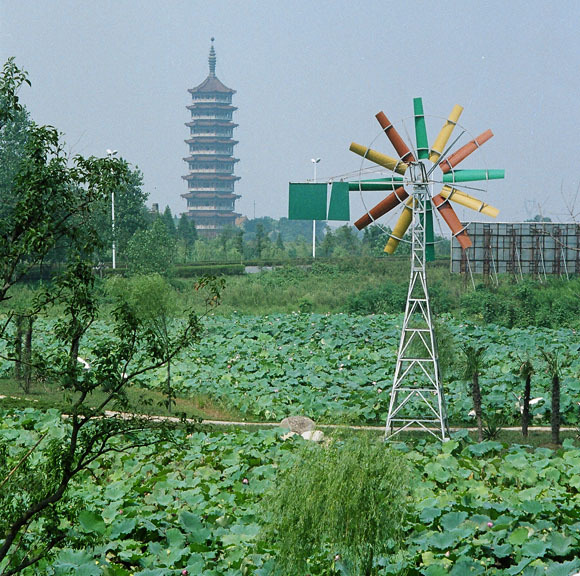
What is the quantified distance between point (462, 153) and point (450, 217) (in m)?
1.00

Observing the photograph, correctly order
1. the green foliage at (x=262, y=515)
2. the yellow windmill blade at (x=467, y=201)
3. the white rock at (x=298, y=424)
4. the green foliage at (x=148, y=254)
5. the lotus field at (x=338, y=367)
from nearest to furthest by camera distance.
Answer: the green foliage at (x=262, y=515)
the yellow windmill blade at (x=467, y=201)
the white rock at (x=298, y=424)
the lotus field at (x=338, y=367)
the green foliage at (x=148, y=254)

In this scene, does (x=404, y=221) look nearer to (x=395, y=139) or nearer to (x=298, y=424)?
(x=395, y=139)

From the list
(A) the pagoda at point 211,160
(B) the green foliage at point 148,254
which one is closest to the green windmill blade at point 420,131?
(B) the green foliage at point 148,254

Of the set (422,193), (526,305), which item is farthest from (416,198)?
(526,305)

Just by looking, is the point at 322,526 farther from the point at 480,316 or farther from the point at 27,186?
the point at 480,316

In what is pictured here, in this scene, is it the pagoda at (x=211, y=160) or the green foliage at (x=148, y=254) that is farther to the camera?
the pagoda at (x=211, y=160)

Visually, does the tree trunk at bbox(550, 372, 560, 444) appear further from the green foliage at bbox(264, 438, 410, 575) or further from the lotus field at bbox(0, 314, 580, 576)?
the green foliage at bbox(264, 438, 410, 575)

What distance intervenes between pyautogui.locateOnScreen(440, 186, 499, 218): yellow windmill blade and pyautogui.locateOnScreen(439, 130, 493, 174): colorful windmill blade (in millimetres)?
320

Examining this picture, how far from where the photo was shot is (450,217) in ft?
42.2

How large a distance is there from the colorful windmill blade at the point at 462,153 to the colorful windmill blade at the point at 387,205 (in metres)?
0.74

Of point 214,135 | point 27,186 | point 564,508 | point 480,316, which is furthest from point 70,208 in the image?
point 214,135

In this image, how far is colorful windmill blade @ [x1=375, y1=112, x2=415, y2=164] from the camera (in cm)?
1279

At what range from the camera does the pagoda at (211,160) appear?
315ft

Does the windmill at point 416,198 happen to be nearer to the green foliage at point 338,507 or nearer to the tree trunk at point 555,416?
the tree trunk at point 555,416
